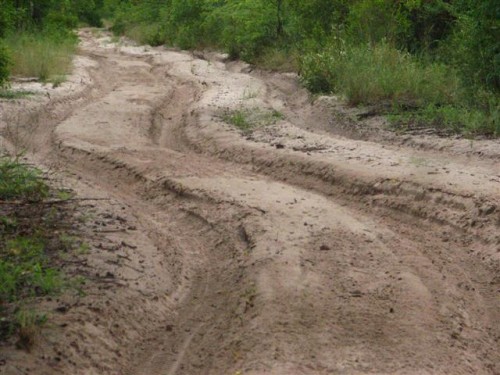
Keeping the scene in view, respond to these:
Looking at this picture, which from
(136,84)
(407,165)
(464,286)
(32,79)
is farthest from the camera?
(136,84)

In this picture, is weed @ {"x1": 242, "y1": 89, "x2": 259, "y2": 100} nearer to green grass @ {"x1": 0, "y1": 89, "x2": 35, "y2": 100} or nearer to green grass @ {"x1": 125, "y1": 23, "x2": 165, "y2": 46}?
green grass @ {"x1": 0, "y1": 89, "x2": 35, "y2": 100}

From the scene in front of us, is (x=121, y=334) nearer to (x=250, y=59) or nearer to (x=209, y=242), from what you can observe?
(x=209, y=242)

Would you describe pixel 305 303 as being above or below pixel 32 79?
above

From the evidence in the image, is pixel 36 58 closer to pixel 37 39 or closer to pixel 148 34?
pixel 37 39

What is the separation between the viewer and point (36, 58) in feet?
43.9

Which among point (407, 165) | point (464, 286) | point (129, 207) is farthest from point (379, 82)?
point (464, 286)

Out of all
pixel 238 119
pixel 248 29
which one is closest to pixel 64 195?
pixel 238 119

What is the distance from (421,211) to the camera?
660 cm

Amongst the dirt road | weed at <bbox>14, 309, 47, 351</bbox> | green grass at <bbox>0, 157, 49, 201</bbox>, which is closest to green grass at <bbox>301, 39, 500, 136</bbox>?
the dirt road

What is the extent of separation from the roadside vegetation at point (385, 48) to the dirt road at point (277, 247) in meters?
0.72

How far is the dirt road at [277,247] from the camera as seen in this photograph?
4281 millimetres

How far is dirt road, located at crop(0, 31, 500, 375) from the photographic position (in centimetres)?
428

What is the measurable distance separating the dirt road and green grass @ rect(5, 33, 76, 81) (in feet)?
8.87

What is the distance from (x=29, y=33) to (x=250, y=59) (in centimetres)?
503
